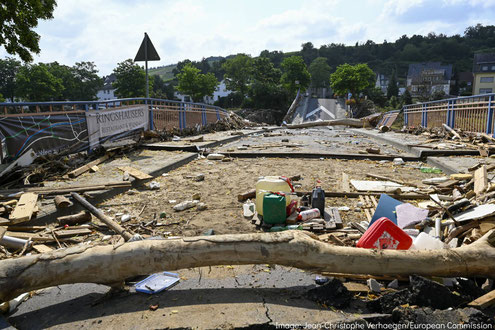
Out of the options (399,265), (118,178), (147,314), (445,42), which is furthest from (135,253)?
(445,42)

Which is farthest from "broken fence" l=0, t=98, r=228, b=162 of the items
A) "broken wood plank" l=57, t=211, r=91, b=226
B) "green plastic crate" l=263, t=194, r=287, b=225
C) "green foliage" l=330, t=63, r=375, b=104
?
"green foliage" l=330, t=63, r=375, b=104

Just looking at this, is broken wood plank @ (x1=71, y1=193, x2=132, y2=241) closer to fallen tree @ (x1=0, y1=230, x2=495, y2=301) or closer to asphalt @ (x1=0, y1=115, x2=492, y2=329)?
asphalt @ (x1=0, y1=115, x2=492, y2=329)

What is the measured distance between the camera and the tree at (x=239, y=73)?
77.3 m

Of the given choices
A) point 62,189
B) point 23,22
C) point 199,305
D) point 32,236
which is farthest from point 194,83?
point 199,305

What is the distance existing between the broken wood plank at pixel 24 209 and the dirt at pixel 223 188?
99cm

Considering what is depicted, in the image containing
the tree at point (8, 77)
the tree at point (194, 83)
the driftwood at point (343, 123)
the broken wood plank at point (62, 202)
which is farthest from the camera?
the tree at point (8, 77)

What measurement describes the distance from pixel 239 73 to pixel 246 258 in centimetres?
7939

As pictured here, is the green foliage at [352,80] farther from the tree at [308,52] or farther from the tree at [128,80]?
the tree at [308,52]

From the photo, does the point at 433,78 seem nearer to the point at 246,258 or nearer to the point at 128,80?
the point at 128,80

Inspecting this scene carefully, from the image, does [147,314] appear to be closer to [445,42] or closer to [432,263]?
[432,263]

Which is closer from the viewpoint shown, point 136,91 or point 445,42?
point 136,91

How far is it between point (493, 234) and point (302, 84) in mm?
70424

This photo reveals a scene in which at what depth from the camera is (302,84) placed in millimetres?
69812

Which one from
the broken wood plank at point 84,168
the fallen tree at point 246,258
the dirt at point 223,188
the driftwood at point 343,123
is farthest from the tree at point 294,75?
the fallen tree at point 246,258
